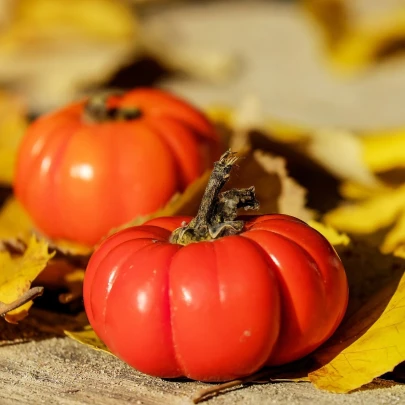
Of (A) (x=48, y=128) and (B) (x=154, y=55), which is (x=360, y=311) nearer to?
(A) (x=48, y=128)

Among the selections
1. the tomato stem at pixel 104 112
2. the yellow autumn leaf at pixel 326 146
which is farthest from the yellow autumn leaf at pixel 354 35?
the tomato stem at pixel 104 112

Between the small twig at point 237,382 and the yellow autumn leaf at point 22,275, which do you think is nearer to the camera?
the small twig at point 237,382

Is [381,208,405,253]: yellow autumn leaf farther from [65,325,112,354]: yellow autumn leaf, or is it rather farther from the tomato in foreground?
[65,325,112,354]: yellow autumn leaf

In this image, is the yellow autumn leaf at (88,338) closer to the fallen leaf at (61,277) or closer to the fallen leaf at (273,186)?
the fallen leaf at (61,277)

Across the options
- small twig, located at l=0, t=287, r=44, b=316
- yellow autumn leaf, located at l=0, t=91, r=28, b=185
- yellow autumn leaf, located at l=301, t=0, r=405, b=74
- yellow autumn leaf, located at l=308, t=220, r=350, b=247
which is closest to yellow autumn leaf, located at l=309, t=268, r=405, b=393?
yellow autumn leaf, located at l=308, t=220, r=350, b=247

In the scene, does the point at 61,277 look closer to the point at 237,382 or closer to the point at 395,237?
the point at 237,382

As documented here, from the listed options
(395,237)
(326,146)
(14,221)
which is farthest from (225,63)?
(395,237)
